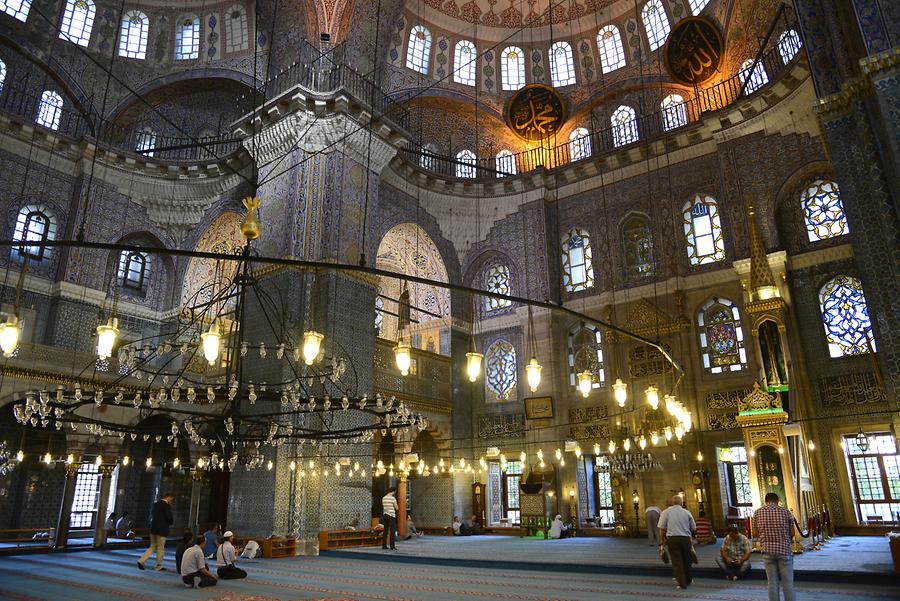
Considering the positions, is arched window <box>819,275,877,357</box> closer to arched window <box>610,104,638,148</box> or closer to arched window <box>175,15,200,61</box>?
arched window <box>610,104,638,148</box>

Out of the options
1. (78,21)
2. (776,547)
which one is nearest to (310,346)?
(776,547)

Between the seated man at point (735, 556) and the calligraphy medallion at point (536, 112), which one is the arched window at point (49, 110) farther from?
the seated man at point (735, 556)

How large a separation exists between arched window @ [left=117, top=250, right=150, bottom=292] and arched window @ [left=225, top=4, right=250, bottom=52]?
6.24 metres

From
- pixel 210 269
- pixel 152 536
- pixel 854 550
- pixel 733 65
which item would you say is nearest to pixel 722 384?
pixel 854 550

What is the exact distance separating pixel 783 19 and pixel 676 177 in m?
4.20

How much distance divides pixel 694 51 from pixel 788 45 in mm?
2520

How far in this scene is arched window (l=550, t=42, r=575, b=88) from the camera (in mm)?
19125

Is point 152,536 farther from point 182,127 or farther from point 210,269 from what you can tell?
point 182,127

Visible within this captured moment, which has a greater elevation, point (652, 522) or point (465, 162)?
point (465, 162)

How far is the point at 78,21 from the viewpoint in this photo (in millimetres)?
15945

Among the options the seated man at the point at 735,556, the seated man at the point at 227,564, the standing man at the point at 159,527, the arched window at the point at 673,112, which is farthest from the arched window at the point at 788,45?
the standing man at the point at 159,527

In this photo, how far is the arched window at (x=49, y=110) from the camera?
15.0m

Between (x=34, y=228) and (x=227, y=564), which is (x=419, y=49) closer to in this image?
(x=34, y=228)

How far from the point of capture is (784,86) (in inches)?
→ 547
